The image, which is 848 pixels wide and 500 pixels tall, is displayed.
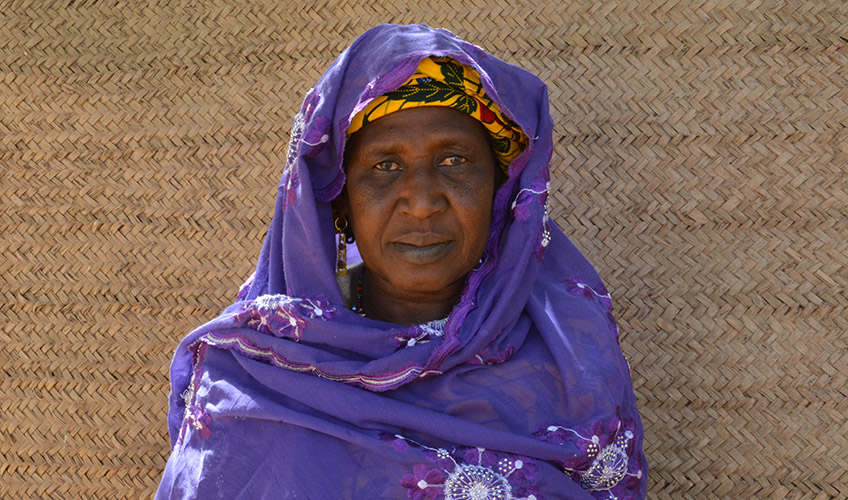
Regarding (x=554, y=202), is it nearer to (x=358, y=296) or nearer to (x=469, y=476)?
(x=358, y=296)

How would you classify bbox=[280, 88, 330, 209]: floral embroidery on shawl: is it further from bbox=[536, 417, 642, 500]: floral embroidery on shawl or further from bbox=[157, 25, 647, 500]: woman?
bbox=[536, 417, 642, 500]: floral embroidery on shawl

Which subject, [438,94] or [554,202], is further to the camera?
[554,202]

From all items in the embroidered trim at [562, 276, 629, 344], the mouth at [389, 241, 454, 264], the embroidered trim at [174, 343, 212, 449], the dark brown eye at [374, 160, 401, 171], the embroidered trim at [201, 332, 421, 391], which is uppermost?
the dark brown eye at [374, 160, 401, 171]

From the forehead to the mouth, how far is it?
23 cm

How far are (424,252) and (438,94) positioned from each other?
34 centimetres

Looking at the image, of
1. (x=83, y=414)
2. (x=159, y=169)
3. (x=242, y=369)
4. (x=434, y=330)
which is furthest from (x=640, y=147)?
(x=83, y=414)

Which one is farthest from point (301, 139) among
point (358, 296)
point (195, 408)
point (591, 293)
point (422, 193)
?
point (591, 293)

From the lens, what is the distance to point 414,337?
1.89m

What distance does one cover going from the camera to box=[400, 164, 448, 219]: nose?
1.84m

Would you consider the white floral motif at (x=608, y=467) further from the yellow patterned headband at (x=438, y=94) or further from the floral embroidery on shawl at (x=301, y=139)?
the floral embroidery on shawl at (x=301, y=139)

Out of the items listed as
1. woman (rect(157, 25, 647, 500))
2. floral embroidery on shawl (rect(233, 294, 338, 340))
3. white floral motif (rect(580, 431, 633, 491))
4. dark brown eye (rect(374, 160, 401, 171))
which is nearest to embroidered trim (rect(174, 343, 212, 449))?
woman (rect(157, 25, 647, 500))

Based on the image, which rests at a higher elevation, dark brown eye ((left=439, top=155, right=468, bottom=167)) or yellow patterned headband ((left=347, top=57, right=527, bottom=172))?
yellow patterned headband ((left=347, top=57, right=527, bottom=172))

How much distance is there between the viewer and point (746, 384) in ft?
7.82

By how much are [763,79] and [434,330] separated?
48.6 inches
